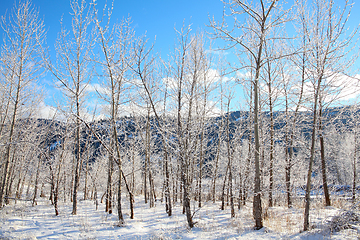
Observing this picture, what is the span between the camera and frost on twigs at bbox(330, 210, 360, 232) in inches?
196

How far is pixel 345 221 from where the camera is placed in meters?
5.04

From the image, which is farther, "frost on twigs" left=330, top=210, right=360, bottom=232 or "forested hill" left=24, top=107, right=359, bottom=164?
"forested hill" left=24, top=107, right=359, bottom=164

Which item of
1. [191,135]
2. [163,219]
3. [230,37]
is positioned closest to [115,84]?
[191,135]

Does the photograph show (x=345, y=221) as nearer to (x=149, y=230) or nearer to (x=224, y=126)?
(x=149, y=230)

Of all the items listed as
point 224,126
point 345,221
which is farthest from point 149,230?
point 224,126

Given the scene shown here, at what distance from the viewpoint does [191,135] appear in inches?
274

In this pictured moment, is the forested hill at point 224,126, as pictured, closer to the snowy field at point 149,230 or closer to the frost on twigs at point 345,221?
the frost on twigs at point 345,221

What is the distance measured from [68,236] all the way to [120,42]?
25.3 ft

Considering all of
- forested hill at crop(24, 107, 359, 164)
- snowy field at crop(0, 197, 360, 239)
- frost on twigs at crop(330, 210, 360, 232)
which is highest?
forested hill at crop(24, 107, 359, 164)

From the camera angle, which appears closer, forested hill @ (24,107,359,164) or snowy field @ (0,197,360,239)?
snowy field @ (0,197,360,239)

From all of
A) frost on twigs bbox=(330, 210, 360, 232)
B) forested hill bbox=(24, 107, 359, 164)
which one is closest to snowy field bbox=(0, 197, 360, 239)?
frost on twigs bbox=(330, 210, 360, 232)

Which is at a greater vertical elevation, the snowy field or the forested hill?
the forested hill

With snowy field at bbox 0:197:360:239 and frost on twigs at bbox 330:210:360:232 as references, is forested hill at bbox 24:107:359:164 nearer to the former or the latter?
frost on twigs at bbox 330:210:360:232

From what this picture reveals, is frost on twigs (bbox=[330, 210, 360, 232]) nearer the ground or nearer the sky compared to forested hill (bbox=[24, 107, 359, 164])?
nearer the ground
